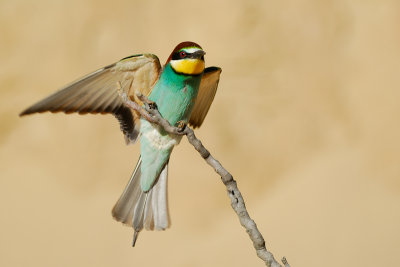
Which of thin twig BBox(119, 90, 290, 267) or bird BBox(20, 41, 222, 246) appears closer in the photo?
thin twig BBox(119, 90, 290, 267)

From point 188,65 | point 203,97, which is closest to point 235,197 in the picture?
point 188,65

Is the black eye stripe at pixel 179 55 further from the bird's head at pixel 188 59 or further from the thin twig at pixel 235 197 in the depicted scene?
the thin twig at pixel 235 197

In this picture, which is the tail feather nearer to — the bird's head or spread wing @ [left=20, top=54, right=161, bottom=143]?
spread wing @ [left=20, top=54, right=161, bottom=143]

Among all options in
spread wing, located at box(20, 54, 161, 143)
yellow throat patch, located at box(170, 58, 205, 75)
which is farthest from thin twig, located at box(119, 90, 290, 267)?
yellow throat patch, located at box(170, 58, 205, 75)

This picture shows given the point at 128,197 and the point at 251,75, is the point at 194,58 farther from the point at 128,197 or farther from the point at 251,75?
the point at 251,75

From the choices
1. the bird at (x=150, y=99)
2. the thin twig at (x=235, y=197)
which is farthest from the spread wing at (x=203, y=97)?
the thin twig at (x=235, y=197)

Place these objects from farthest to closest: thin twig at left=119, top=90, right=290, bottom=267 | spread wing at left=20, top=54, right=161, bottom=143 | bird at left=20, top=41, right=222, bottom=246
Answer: bird at left=20, top=41, right=222, bottom=246 → spread wing at left=20, top=54, right=161, bottom=143 → thin twig at left=119, top=90, right=290, bottom=267

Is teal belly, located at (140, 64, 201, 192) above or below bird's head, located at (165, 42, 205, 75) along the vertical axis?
below

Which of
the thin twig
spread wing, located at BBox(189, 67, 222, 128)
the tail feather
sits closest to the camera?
the thin twig
